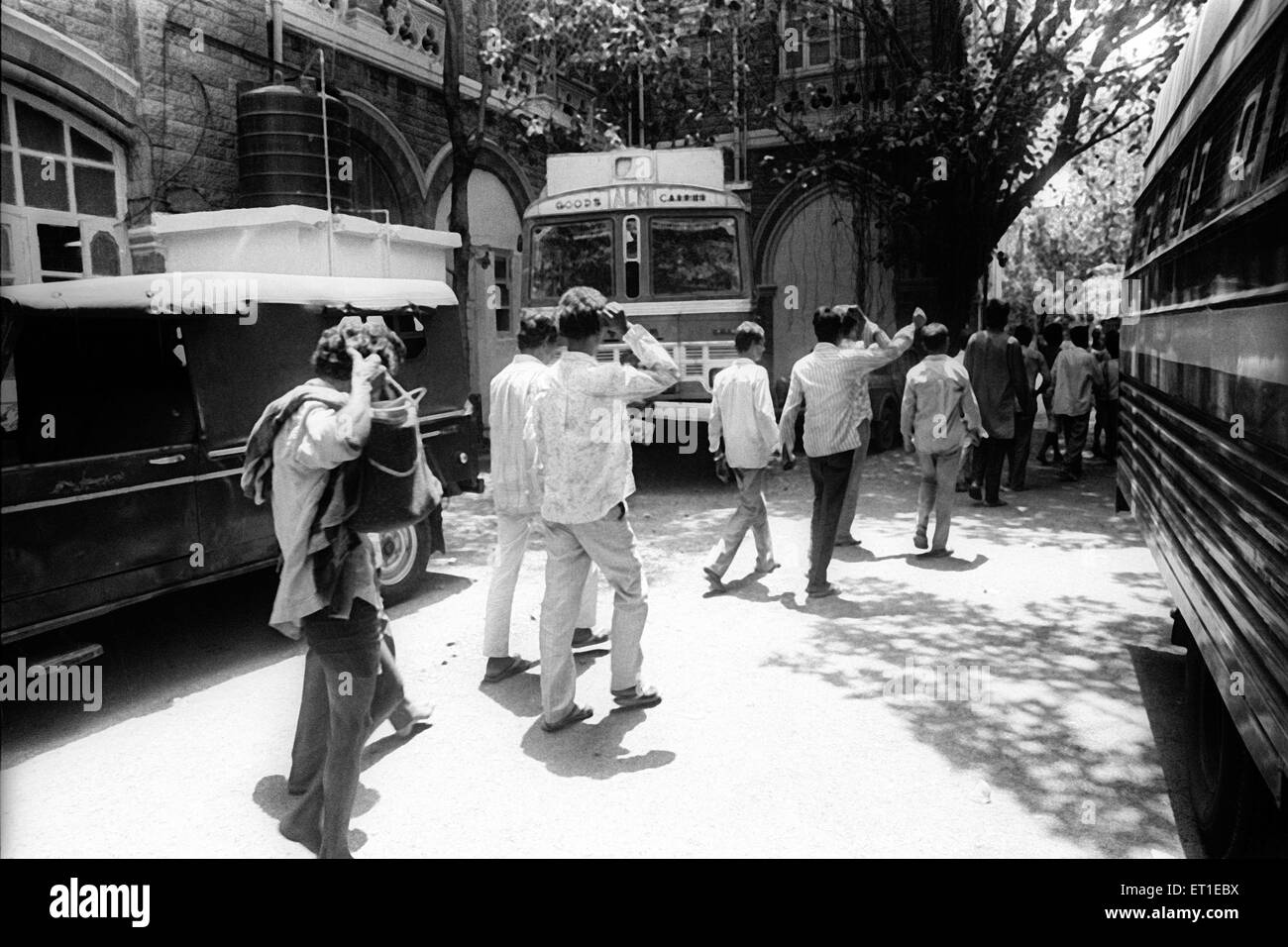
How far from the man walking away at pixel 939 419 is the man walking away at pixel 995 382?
Answer: 6.47 feet

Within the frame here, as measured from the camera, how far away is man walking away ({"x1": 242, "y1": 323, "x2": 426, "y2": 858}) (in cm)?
336

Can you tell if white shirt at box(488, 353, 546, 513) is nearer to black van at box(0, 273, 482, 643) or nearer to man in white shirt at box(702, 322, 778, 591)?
black van at box(0, 273, 482, 643)

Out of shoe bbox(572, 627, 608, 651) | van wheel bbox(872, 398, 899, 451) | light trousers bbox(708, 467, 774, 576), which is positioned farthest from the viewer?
van wheel bbox(872, 398, 899, 451)

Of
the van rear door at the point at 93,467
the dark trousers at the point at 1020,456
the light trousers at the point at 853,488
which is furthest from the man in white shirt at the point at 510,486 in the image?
the dark trousers at the point at 1020,456

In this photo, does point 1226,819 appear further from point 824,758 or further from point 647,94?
point 647,94

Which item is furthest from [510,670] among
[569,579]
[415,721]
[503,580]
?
[569,579]

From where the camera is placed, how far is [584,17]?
42.9 ft

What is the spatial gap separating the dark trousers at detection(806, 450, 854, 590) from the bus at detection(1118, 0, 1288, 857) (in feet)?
6.89

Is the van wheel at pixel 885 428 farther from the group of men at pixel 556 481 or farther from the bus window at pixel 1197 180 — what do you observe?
the bus window at pixel 1197 180

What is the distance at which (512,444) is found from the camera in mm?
5449

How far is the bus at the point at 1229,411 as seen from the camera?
265 cm

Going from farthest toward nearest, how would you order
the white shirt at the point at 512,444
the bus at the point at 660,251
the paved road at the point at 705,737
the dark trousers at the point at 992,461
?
the bus at the point at 660,251
the dark trousers at the point at 992,461
the white shirt at the point at 512,444
the paved road at the point at 705,737

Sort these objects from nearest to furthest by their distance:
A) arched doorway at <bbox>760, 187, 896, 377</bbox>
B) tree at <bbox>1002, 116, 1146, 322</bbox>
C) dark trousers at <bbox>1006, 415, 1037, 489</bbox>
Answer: dark trousers at <bbox>1006, 415, 1037, 489</bbox> < arched doorway at <bbox>760, 187, 896, 377</bbox> < tree at <bbox>1002, 116, 1146, 322</bbox>

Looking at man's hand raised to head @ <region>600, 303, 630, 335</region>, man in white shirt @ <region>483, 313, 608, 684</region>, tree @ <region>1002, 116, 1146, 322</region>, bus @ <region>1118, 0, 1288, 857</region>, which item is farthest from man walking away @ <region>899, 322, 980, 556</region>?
tree @ <region>1002, 116, 1146, 322</region>
